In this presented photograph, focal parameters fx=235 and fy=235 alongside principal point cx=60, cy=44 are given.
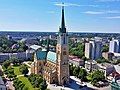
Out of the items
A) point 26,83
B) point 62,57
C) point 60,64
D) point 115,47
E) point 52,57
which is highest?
point 62,57

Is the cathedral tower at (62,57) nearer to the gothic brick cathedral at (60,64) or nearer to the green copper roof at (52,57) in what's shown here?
the gothic brick cathedral at (60,64)

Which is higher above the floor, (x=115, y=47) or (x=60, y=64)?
(x=60, y=64)

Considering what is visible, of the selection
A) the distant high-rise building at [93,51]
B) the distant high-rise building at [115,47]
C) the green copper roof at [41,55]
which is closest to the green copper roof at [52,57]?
the green copper roof at [41,55]

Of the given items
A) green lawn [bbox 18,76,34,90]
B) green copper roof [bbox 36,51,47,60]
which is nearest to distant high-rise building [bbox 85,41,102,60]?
green copper roof [bbox 36,51,47,60]

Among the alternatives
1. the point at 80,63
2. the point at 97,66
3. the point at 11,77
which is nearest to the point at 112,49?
the point at 80,63

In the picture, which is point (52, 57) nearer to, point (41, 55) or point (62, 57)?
point (62, 57)

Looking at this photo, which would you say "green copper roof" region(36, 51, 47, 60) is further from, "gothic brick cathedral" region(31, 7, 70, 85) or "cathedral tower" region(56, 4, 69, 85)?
"cathedral tower" region(56, 4, 69, 85)

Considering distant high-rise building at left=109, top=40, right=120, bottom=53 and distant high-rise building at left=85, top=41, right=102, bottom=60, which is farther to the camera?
distant high-rise building at left=109, top=40, right=120, bottom=53

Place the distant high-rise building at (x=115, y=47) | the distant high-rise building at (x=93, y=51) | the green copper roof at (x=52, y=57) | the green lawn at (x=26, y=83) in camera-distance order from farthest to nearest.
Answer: the distant high-rise building at (x=115, y=47) < the distant high-rise building at (x=93, y=51) < the green copper roof at (x=52, y=57) < the green lawn at (x=26, y=83)

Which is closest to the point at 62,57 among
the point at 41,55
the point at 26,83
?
the point at 41,55

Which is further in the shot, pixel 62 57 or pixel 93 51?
pixel 93 51

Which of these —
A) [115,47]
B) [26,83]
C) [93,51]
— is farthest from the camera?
[115,47]
